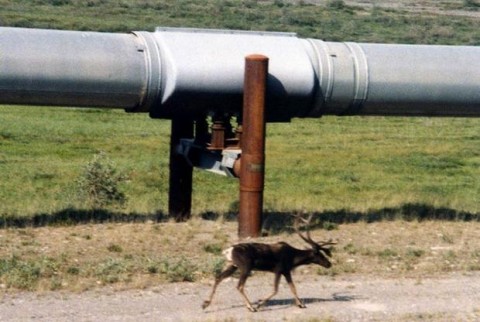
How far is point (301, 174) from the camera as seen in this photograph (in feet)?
106

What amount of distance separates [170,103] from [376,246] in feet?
11.6

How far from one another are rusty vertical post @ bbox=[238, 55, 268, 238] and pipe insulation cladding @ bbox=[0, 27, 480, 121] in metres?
0.52

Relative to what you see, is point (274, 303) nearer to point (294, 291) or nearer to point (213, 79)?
point (294, 291)

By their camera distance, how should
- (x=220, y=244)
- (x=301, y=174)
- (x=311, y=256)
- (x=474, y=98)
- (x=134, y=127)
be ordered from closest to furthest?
(x=311, y=256) < (x=220, y=244) < (x=474, y=98) < (x=301, y=174) < (x=134, y=127)

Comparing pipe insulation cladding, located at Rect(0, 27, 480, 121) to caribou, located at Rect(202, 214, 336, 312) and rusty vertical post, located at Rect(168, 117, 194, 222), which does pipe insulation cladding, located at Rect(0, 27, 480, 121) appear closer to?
rusty vertical post, located at Rect(168, 117, 194, 222)

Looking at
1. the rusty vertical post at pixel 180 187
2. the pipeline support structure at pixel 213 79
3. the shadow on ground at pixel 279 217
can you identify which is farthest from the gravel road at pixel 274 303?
the rusty vertical post at pixel 180 187

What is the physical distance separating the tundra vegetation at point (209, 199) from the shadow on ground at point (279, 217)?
33 mm

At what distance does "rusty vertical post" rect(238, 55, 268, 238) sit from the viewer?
1842 centimetres

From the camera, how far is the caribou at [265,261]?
1417 cm

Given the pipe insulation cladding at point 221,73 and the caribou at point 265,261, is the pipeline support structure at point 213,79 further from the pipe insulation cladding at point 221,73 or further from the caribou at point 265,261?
the caribou at point 265,261

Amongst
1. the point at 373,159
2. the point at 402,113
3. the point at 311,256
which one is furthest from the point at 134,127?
the point at 311,256

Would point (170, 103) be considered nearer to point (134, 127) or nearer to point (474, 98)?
point (474, 98)

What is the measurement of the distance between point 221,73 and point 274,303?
16.2 ft

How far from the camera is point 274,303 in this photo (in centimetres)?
1481
